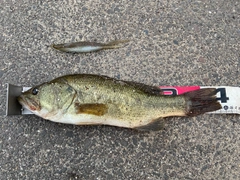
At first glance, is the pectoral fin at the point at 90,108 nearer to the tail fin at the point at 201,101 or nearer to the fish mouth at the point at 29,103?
the fish mouth at the point at 29,103

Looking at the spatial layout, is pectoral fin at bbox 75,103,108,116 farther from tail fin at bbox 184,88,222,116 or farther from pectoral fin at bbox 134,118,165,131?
tail fin at bbox 184,88,222,116

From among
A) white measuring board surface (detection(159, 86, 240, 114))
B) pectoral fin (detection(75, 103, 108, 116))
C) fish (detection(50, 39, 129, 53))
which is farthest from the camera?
fish (detection(50, 39, 129, 53))

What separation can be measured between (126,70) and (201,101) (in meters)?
0.78

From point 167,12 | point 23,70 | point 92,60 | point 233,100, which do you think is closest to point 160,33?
point 167,12

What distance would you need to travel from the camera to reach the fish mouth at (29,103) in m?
2.52

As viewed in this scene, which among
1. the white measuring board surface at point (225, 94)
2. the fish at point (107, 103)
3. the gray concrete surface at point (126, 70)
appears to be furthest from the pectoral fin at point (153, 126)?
the white measuring board surface at point (225, 94)

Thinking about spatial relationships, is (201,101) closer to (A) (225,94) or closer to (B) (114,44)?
(A) (225,94)

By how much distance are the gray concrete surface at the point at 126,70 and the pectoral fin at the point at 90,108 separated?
11.7 inches

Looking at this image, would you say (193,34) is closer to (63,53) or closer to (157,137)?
(157,137)

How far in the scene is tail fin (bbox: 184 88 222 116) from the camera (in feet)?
8.56

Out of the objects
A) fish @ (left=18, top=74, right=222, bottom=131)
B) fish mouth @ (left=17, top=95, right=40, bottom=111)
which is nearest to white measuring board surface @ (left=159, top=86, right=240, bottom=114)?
fish @ (left=18, top=74, right=222, bottom=131)

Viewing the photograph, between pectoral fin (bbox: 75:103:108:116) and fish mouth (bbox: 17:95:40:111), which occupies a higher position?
fish mouth (bbox: 17:95:40:111)

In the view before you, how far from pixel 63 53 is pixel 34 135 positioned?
83 centimetres

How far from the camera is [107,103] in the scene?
254 centimetres
